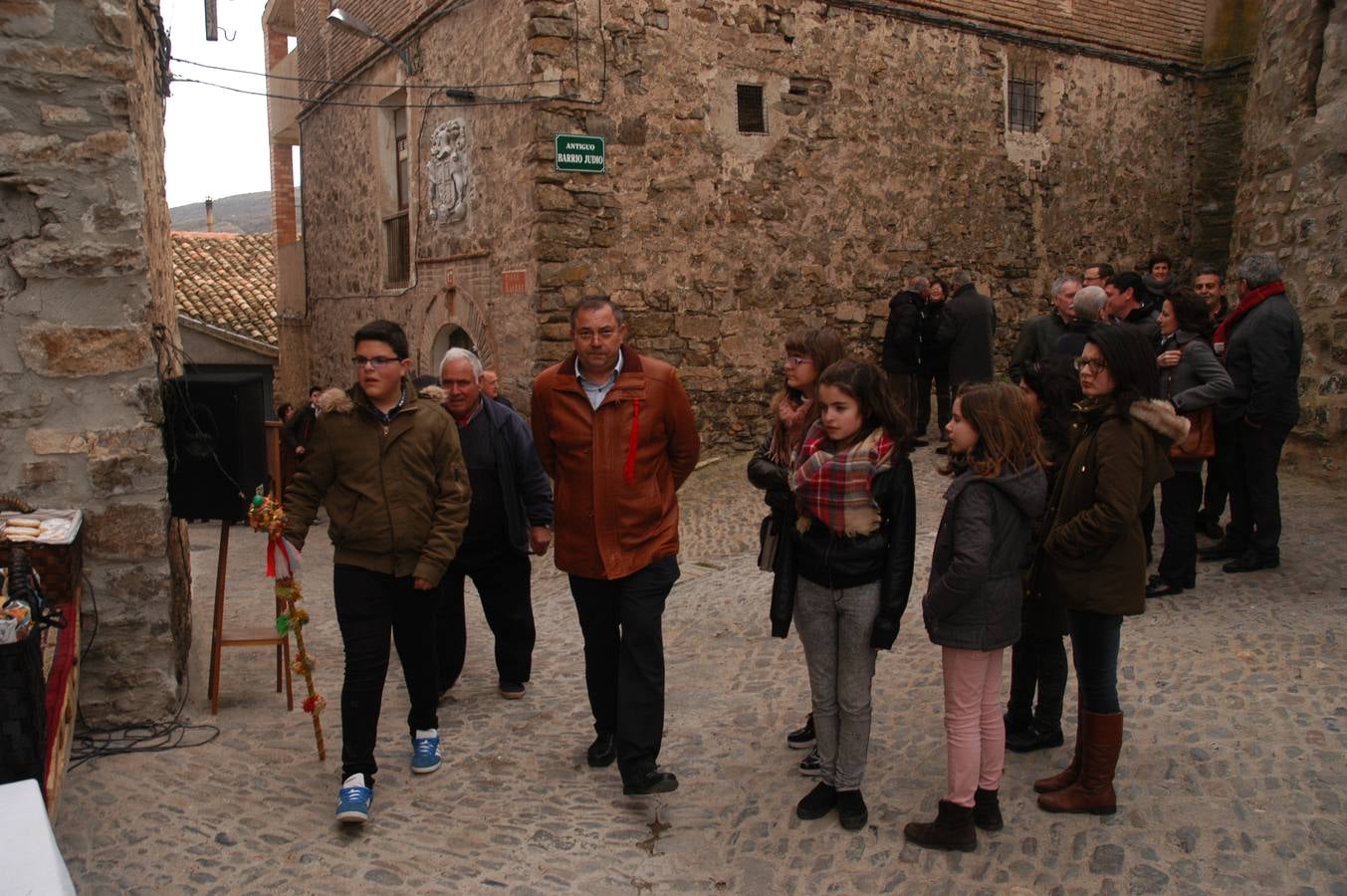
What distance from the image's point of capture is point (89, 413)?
449cm

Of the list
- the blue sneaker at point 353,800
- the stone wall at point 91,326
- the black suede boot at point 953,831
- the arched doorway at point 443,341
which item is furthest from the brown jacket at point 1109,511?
the arched doorway at point 443,341

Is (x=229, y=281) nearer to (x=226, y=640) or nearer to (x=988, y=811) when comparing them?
(x=226, y=640)

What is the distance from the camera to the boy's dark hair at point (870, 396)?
3564 mm

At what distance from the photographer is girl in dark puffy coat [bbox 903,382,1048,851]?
11.2ft

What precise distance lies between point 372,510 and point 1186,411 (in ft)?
14.1

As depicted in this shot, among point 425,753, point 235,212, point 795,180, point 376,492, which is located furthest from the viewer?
point 235,212

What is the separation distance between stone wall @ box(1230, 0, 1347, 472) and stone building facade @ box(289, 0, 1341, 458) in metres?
3.25

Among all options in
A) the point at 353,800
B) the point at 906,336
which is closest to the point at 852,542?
the point at 353,800

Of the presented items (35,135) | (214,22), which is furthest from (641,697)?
(214,22)

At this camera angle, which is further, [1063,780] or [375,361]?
[375,361]

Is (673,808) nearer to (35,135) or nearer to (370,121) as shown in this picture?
(35,135)

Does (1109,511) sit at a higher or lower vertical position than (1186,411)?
Answer: lower

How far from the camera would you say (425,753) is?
14.2 ft

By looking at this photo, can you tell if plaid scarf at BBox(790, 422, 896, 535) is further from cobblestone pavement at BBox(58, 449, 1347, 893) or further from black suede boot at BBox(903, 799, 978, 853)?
cobblestone pavement at BBox(58, 449, 1347, 893)
